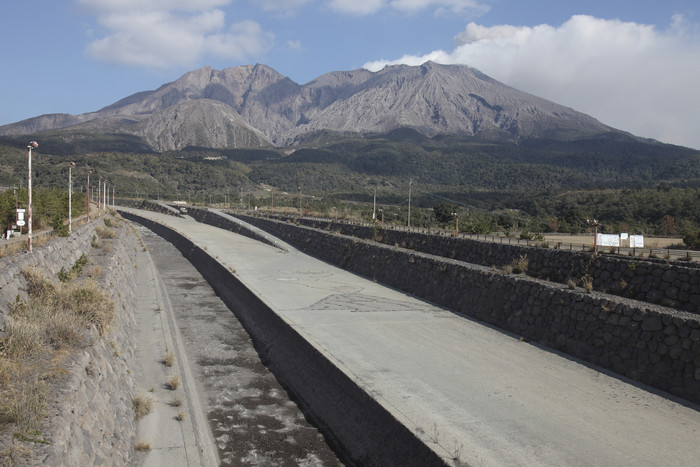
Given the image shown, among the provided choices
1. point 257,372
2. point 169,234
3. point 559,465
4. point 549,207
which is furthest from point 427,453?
point 549,207

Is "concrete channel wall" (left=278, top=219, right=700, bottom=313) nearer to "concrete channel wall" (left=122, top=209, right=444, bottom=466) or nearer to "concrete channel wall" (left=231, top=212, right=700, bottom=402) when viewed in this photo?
"concrete channel wall" (left=231, top=212, right=700, bottom=402)

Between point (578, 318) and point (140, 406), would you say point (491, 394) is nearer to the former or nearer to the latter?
point (578, 318)

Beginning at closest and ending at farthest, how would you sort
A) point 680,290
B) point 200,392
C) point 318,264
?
point 680,290 < point 200,392 < point 318,264

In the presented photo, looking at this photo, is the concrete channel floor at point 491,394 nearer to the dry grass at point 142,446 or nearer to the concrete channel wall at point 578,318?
the concrete channel wall at point 578,318

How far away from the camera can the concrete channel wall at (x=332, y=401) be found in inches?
343

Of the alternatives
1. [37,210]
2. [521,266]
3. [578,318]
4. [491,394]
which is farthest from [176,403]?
[37,210]

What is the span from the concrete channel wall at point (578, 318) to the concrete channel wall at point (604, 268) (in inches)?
41.2

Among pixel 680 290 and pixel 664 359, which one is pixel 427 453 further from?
pixel 680 290

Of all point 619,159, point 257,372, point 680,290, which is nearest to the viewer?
point 680,290

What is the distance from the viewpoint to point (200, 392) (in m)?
13.2

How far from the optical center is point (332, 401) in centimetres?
1137

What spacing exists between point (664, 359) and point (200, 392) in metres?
9.18

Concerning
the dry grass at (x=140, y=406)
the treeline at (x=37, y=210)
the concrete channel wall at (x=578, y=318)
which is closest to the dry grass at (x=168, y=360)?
the dry grass at (x=140, y=406)

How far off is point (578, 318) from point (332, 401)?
553cm
